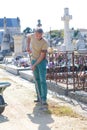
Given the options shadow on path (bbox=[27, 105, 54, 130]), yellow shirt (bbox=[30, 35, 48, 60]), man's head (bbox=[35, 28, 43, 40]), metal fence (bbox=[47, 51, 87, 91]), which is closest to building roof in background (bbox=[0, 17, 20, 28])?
metal fence (bbox=[47, 51, 87, 91])

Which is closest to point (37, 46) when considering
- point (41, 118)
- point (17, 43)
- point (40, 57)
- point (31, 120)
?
point (40, 57)

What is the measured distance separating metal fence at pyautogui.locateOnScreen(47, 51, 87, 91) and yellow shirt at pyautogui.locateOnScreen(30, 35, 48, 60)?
1391 mm

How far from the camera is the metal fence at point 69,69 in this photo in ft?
29.7

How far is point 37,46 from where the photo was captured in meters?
7.43

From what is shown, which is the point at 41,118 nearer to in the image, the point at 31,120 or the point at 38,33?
the point at 31,120

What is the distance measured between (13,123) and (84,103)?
223 cm

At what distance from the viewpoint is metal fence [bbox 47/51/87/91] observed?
29.7 ft

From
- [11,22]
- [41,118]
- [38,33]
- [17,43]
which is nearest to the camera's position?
[41,118]

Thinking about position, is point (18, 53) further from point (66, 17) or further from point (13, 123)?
point (13, 123)

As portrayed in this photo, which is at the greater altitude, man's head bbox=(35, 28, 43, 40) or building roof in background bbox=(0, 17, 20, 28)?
→ man's head bbox=(35, 28, 43, 40)

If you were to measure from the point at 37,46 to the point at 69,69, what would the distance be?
13.9 ft

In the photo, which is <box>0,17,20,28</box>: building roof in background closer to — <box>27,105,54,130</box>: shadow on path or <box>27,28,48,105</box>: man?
<box>27,28,48,105</box>: man

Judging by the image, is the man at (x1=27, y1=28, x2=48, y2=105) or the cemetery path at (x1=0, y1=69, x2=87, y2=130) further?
the man at (x1=27, y1=28, x2=48, y2=105)

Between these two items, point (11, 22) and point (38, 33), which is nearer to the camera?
point (38, 33)
